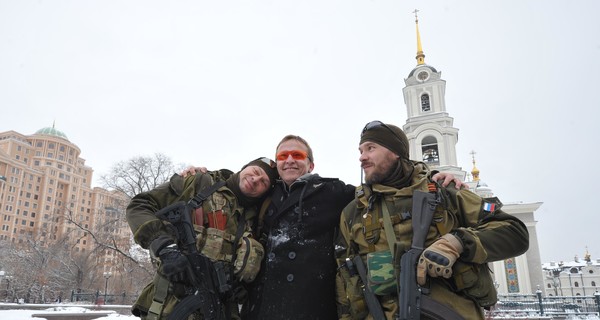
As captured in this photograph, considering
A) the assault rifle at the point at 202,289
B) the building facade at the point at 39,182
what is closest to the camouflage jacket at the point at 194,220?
the assault rifle at the point at 202,289

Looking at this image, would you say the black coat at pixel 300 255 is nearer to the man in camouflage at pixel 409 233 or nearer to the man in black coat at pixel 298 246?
the man in black coat at pixel 298 246

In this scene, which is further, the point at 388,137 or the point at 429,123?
the point at 429,123

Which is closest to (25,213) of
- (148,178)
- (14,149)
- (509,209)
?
(14,149)

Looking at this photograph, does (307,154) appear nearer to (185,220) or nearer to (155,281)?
(185,220)

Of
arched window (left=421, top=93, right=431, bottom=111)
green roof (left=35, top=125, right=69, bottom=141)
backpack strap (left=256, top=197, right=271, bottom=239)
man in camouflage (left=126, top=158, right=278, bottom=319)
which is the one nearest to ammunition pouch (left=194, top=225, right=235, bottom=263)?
man in camouflage (left=126, top=158, right=278, bottom=319)

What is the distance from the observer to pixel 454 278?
2494 millimetres

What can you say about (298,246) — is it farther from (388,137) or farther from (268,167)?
(388,137)

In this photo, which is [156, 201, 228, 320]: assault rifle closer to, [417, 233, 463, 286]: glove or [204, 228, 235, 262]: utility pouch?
[204, 228, 235, 262]: utility pouch

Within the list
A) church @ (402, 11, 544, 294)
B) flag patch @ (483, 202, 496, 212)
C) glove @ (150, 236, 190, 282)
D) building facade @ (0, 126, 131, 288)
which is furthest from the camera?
building facade @ (0, 126, 131, 288)

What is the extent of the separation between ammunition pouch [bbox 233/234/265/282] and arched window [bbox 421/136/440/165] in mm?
31642

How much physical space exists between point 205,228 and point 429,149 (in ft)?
107

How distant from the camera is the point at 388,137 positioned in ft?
10.2

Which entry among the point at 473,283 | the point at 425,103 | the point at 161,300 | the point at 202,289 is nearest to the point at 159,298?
the point at 161,300

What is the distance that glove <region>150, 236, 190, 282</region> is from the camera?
279 cm
